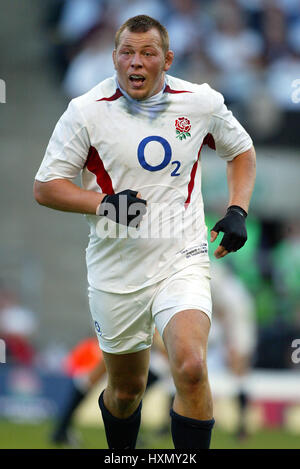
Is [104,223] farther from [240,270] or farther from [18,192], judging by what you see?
[18,192]

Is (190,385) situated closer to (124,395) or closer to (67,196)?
(124,395)

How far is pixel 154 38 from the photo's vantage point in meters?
4.63

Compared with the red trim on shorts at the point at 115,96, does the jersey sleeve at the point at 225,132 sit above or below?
below

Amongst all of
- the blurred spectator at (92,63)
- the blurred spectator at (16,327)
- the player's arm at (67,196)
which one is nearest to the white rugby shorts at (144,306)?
the player's arm at (67,196)

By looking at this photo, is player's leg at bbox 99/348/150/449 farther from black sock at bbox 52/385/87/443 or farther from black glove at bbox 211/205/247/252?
black sock at bbox 52/385/87/443

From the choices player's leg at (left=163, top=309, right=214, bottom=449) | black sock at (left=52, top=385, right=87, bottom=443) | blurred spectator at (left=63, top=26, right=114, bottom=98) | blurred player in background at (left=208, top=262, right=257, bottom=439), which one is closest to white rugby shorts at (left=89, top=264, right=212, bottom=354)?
player's leg at (left=163, top=309, right=214, bottom=449)

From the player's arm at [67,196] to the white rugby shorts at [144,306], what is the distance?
0.56 m

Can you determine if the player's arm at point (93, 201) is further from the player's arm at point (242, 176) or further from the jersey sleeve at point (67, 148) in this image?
the player's arm at point (242, 176)

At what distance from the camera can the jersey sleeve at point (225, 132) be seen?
4879 mm

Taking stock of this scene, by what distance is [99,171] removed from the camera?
477 cm

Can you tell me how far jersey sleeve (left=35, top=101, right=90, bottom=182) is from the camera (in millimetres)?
4664

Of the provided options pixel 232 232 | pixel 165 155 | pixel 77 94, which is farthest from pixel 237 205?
pixel 77 94

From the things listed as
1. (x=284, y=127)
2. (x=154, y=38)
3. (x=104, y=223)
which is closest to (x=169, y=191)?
(x=104, y=223)
